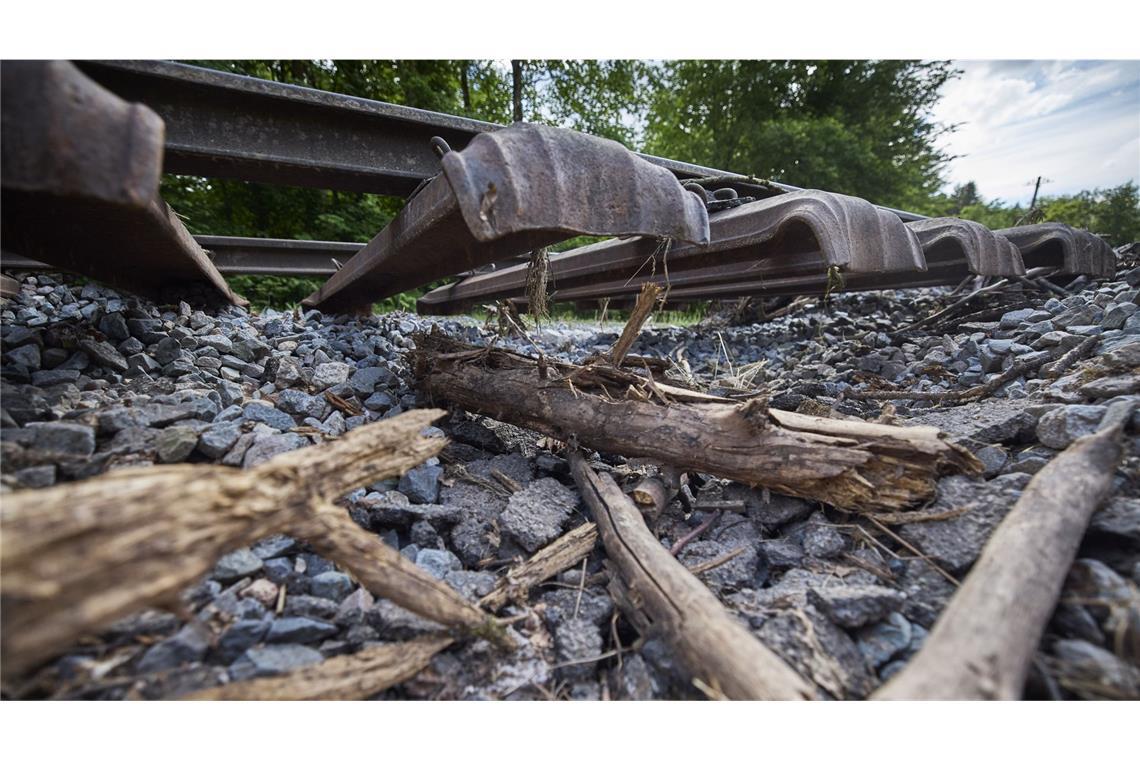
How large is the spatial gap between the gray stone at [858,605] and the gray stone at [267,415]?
2.18m

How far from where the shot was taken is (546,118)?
13.5 metres

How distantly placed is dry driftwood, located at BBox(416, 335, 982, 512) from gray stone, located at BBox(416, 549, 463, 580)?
72 centimetres

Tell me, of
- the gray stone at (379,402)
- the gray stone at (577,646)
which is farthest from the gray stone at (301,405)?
the gray stone at (577,646)

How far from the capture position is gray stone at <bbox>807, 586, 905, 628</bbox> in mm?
1232

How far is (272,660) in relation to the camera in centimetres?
112

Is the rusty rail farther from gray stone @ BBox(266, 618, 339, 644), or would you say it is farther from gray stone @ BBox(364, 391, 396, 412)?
gray stone @ BBox(364, 391, 396, 412)

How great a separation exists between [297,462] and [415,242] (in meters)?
1.45

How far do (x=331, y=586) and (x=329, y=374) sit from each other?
176cm

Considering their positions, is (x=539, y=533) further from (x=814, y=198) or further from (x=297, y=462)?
(x=814, y=198)

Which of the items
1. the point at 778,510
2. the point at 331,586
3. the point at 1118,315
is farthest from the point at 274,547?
the point at 1118,315

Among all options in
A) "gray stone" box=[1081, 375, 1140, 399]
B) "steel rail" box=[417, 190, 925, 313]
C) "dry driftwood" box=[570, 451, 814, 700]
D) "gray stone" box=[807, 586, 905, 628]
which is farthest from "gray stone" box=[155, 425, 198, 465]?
"gray stone" box=[1081, 375, 1140, 399]

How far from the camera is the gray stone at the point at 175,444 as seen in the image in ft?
5.54

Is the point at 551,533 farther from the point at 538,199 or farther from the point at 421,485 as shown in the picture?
the point at 538,199

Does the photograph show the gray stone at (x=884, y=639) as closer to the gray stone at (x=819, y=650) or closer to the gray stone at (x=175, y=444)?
the gray stone at (x=819, y=650)
